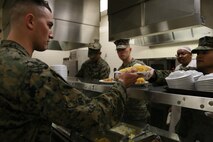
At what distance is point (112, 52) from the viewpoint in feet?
16.8

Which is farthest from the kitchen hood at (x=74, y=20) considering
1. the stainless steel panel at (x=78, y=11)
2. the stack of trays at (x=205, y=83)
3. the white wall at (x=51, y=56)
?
the white wall at (x=51, y=56)

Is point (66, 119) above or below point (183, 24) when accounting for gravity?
below

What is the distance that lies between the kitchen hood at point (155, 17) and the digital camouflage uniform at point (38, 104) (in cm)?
79

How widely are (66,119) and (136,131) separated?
663 millimetres

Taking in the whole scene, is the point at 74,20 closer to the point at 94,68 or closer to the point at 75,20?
the point at 75,20

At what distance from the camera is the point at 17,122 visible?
0.86 meters

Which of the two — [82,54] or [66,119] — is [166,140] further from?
[82,54]

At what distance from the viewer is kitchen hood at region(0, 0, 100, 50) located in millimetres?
2557

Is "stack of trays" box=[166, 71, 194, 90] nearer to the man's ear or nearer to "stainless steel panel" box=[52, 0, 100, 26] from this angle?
the man's ear

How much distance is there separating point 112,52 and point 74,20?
251cm

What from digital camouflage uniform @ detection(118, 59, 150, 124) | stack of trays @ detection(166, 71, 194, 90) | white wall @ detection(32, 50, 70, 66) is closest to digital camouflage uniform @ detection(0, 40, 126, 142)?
stack of trays @ detection(166, 71, 194, 90)

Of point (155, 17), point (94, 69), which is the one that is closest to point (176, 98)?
point (155, 17)

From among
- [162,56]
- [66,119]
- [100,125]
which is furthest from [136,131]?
[162,56]

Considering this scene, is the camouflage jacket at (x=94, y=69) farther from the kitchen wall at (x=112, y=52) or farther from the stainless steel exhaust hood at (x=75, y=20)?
the kitchen wall at (x=112, y=52)
